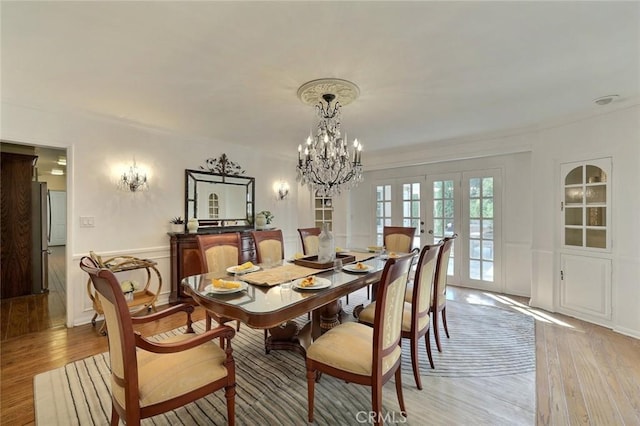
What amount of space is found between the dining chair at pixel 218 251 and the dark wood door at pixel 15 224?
3.54 m

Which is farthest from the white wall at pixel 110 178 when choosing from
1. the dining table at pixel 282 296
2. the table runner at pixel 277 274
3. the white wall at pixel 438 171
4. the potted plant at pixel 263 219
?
the table runner at pixel 277 274

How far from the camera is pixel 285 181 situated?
18.4 feet

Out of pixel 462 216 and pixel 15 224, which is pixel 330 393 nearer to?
pixel 462 216

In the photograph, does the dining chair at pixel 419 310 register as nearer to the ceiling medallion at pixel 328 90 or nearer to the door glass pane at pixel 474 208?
the ceiling medallion at pixel 328 90

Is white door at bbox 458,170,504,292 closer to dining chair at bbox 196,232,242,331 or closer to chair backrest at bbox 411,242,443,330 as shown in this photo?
chair backrest at bbox 411,242,443,330

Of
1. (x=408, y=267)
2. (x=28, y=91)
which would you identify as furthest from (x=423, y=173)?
(x=28, y=91)

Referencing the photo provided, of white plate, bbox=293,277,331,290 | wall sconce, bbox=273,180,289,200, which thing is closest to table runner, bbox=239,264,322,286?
white plate, bbox=293,277,331,290

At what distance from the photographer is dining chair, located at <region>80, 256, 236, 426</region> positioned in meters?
1.29

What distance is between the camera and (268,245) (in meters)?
3.32

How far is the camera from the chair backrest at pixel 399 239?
12.4 ft

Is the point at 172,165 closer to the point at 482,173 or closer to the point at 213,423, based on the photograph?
the point at 213,423

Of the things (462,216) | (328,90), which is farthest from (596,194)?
(328,90)

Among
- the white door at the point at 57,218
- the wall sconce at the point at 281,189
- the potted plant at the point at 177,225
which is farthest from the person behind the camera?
the white door at the point at 57,218

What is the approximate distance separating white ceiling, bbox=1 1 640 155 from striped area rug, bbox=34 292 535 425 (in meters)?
2.41
